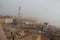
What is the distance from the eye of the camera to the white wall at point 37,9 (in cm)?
188

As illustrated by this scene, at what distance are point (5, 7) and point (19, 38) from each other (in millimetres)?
529

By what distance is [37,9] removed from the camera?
1.92m

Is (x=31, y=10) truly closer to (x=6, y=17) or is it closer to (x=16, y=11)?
(x=16, y=11)

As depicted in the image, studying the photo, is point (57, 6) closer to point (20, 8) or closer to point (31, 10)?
point (31, 10)

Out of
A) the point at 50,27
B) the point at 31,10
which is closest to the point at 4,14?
the point at 31,10

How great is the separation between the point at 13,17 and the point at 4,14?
0.15 meters

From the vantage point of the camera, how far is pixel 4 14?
1.92m

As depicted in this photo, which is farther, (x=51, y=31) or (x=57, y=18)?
(x=57, y=18)

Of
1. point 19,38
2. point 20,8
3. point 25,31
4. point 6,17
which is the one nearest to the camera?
point 19,38

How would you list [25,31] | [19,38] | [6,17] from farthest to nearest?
[6,17], [25,31], [19,38]

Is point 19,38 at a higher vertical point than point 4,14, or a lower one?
lower

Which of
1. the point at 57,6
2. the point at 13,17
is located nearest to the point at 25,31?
the point at 13,17

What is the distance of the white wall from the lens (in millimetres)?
1883

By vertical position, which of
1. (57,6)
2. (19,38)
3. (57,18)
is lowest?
(19,38)
